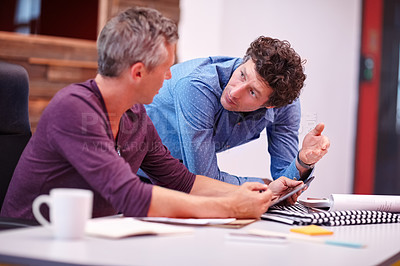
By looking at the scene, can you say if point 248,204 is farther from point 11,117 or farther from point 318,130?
point 11,117

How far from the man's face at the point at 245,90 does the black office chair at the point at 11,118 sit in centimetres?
65

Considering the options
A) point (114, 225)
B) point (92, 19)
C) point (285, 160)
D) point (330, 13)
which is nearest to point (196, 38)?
point (92, 19)

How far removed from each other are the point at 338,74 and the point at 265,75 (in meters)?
2.72

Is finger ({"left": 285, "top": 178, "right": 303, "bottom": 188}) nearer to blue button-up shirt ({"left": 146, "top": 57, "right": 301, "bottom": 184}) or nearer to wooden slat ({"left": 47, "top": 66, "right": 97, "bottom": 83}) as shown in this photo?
blue button-up shirt ({"left": 146, "top": 57, "right": 301, "bottom": 184})

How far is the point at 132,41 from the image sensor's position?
1.37 metres

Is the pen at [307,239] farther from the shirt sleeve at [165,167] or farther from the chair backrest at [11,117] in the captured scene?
the chair backrest at [11,117]

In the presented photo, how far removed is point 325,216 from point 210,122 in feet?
2.01

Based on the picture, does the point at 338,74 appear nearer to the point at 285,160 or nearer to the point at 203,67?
the point at 285,160

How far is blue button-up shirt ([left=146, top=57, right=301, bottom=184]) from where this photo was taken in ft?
6.07

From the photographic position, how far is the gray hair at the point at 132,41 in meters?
1.37

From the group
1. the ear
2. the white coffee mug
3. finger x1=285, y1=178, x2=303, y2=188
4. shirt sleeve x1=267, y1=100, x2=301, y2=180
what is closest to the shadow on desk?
the white coffee mug

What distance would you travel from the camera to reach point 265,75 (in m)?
1.82

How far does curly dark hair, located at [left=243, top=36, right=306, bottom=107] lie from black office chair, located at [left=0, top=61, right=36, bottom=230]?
74 cm

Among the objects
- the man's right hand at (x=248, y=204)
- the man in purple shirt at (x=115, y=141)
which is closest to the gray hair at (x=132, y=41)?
the man in purple shirt at (x=115, y=141)
